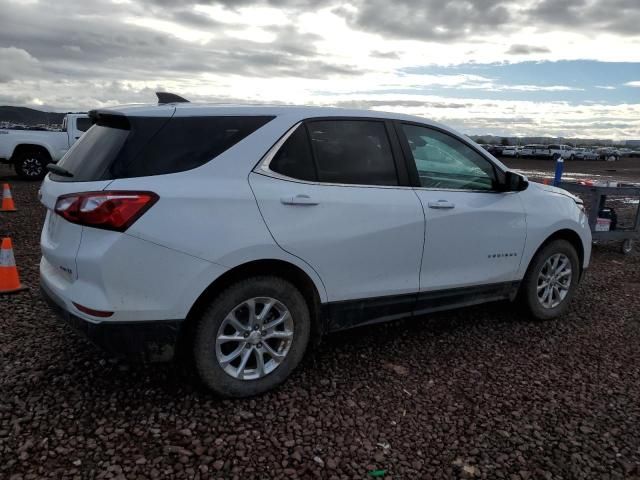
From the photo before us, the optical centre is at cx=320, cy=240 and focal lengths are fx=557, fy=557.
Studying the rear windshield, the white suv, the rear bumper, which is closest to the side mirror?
the white suv

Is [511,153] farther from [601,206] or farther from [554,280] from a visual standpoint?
[554,280]

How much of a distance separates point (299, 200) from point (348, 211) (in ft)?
1.19

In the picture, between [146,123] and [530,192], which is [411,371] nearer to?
[530,192]

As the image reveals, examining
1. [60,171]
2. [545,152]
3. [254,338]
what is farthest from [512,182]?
[545,152]

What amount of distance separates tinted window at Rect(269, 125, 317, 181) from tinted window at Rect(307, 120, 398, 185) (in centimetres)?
5

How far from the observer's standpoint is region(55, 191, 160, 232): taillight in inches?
114

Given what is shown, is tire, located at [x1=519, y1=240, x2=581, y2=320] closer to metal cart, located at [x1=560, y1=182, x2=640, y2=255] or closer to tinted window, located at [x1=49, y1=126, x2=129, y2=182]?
metal cart, located at [x1=560, y1=182, x2=640, y2=255]

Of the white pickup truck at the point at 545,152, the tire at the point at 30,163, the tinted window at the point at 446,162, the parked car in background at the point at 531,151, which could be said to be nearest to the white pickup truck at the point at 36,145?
the tire at the point at 30,163

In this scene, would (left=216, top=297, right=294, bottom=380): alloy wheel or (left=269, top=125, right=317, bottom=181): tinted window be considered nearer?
(left=216, top=297, right=294, bottom=380): alloy wheel

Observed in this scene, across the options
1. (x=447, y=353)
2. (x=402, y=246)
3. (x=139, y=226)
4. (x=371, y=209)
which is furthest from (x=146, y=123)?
(x=447, y=353)

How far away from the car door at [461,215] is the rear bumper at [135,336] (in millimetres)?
1843

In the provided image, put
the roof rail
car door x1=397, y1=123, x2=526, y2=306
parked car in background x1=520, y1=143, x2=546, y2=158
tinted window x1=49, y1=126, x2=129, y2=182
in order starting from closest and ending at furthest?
1. tinted window x1=49, y1=126, x2=129, y2=182
2. the roof rail
3. car door x1=397, y1=123, x2=526, y2=306
4. parked car in background x1=520, y1=143, x2=546, y2=158

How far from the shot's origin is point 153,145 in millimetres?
3123

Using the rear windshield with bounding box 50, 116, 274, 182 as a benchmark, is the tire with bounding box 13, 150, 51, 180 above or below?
below
